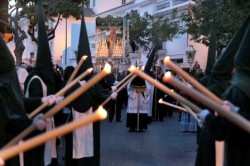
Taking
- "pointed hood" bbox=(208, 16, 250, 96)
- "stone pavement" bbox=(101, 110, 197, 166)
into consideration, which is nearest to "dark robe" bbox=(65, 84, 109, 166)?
"stone pavement" bbox=(101, 110, 197, 166)

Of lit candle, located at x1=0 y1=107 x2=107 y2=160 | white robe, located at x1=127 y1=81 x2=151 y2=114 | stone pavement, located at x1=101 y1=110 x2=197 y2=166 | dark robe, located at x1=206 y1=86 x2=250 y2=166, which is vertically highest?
lit candle, located at x1=0 y1=107 x2=107 y2=160

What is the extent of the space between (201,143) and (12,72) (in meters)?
2.40

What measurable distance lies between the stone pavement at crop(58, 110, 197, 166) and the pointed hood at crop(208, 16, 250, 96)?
14.7 feet

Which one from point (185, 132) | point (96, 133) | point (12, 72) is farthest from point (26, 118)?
point (185, 132)

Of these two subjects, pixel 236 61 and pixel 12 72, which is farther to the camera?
pixel 12 72

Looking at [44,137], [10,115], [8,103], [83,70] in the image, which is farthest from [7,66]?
[83,70]

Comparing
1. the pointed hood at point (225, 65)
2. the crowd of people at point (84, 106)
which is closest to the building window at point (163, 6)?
the crowd of people at point (84, 106)

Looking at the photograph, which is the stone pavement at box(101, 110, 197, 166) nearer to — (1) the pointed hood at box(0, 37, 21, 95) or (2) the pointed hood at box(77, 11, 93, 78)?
(2) the pointed hood at box(77, 11, 93, 78)

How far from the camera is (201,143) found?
20.3 feet

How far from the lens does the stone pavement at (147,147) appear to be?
10.4 m

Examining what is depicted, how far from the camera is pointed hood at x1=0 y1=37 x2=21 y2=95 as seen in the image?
4824 millimetres

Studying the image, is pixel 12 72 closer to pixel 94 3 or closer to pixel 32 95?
pixel 32 95

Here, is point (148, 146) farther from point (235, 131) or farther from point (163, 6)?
point (163, 6)

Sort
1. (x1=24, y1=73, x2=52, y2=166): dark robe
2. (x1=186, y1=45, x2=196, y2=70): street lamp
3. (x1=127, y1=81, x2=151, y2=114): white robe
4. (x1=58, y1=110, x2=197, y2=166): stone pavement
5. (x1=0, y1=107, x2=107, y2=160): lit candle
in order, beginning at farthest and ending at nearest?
1. (x1=186, y1=45, x2=196, y2=70): street lamp
2. (x1=127, y1=81, x2=151, y2=114): white robe
3. (x1=58, y1=110, x2=197, y2=166): stone pavement
4. (x1=24, y1=73, x2=52, y2=166): dark robe
5. (x1=0, y1=107, x2=107, y2=160): lit candle
